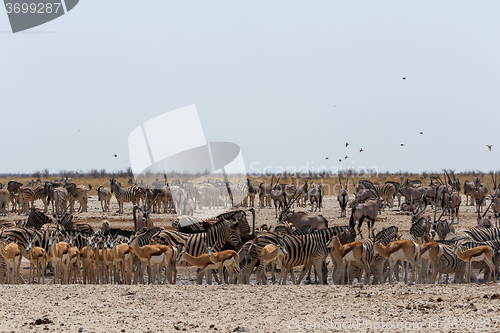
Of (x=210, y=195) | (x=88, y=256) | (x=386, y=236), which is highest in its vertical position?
(x=210, y=195)

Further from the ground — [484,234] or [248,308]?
[484,234]

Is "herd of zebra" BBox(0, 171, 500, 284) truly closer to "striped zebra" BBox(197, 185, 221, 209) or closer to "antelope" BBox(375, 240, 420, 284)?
"antelope" BBox(375, 240, 420, 284)

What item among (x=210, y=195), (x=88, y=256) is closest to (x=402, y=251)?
(x=88, y=256)

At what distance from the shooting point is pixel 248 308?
27.5 ft

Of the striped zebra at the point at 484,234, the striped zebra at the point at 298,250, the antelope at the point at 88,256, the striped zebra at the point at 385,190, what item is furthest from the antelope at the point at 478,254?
the striped zebra at the point at 385,190

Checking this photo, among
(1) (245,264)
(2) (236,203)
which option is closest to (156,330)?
(1) (245,264)

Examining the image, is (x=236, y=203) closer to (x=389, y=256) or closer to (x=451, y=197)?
(x=451, y=197)

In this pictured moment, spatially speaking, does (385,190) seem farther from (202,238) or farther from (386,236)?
(202,238)

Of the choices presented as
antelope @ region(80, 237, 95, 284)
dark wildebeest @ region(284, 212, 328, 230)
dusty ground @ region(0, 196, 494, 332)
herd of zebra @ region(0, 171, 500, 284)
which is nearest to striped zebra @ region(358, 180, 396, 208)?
dark wildebeest @ region(284, 212, 328, 230)

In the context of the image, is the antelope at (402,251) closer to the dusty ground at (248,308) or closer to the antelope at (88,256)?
the dusty ground at (248,308)

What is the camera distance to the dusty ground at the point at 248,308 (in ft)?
23.9

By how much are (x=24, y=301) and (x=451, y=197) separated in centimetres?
2035

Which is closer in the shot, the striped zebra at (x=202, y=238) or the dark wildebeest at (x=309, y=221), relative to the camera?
the striped zebra at (x=202, y=238)

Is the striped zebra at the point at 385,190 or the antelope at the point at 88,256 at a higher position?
the striped zebra at the point at 385,190
